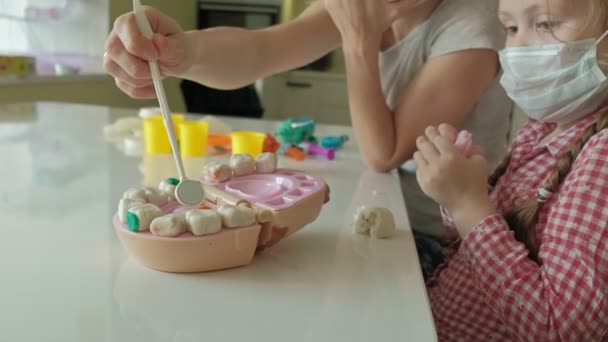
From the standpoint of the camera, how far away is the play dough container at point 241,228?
1.51 feet

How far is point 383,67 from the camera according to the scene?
105cm

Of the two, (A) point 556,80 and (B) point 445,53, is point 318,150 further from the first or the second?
(A) point 556,80

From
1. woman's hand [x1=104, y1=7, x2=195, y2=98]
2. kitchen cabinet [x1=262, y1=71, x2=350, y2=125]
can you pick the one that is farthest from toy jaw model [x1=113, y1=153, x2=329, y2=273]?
kitchen cabinet [x1=262, y1=71, x2=350, y2=125]

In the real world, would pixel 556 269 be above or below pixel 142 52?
below

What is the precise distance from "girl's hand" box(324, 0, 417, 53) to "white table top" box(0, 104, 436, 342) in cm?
28

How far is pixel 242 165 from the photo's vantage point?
24.5 inches

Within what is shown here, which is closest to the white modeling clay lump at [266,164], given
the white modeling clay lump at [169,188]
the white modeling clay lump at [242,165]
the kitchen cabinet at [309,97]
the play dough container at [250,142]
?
the white modeling clay lump at [242,165]

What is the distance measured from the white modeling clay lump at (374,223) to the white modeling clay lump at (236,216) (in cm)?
15

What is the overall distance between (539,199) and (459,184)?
9cm

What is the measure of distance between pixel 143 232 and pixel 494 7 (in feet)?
2.42

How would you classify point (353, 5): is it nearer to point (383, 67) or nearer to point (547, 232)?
point (383, 67)

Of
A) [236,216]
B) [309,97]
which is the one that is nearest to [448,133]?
[236,216]

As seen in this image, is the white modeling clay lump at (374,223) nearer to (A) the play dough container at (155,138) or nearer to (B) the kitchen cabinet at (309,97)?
(A) the play dough container at (155,138)

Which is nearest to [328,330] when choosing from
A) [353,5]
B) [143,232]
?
[143,232]
